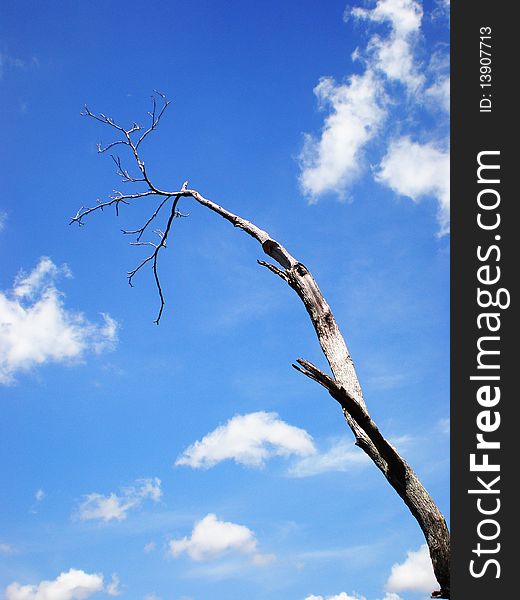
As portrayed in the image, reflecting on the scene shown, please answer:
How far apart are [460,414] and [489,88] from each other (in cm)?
251

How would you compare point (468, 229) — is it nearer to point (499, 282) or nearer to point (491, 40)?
point (499, 282)

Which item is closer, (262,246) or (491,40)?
(491,40)

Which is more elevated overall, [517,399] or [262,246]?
[262,246]

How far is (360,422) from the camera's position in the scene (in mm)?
4625

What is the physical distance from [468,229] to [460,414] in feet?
4.49

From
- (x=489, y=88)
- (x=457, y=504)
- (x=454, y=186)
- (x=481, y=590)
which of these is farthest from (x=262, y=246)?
(x=481, y=590)

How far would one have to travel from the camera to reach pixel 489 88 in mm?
4707

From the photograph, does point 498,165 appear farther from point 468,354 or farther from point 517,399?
point 517,399

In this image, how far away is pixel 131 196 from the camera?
7.76 meters

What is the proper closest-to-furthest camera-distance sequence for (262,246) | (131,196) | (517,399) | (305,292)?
1. (517,399)
2. (305,292)
3. (262,246)
4. (131,196)

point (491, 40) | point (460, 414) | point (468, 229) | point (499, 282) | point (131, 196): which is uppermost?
point (131, 196)

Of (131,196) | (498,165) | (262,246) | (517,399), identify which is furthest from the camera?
(131,196)

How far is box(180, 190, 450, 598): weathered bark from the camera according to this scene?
14.3ft

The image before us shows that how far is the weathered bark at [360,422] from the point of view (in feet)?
14.3
